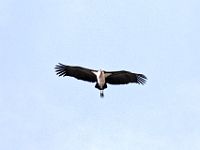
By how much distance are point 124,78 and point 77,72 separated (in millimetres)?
4901

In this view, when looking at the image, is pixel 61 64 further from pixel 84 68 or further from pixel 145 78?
pixel 145 78

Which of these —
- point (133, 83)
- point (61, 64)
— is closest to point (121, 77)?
point (133, 83)

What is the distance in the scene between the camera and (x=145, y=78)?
6831cm

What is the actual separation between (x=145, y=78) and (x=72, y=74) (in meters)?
7.49

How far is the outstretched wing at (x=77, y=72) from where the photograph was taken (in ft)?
222

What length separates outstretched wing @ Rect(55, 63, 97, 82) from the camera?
67.7m

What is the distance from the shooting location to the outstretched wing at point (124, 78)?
223 feet

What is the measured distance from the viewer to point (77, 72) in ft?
223

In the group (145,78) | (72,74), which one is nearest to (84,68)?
(72,74)

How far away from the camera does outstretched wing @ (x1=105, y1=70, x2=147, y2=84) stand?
223ft

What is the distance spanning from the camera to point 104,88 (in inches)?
2601

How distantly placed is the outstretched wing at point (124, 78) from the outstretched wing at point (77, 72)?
174 centimetres

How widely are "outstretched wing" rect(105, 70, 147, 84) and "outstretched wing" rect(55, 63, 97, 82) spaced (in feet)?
5.70

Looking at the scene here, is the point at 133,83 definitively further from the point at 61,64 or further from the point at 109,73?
the point at 61,64
